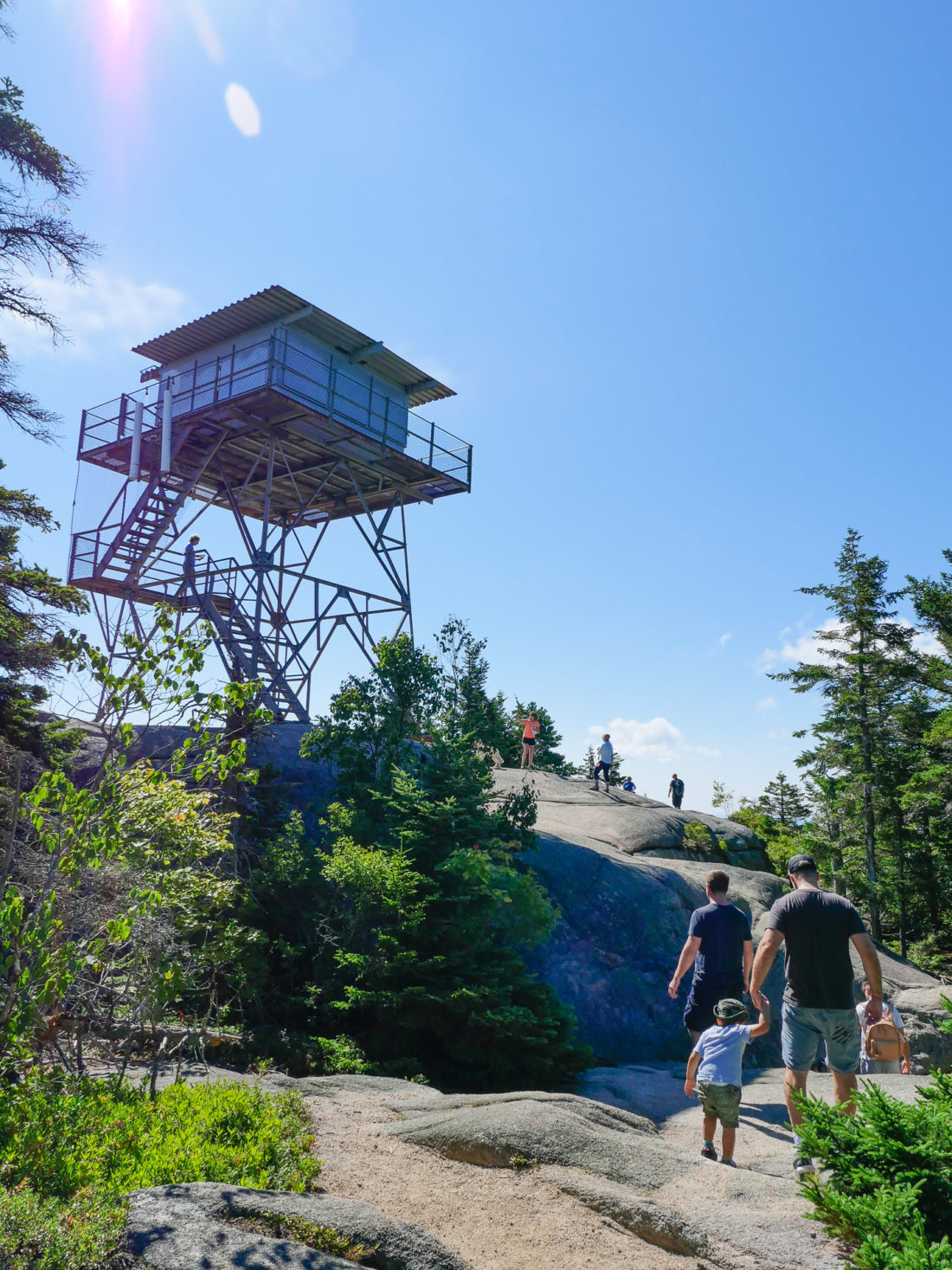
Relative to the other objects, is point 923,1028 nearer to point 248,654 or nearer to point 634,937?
point 634,937

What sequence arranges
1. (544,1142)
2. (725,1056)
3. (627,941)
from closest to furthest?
(544,1142) → (725,1056) → (627,941)

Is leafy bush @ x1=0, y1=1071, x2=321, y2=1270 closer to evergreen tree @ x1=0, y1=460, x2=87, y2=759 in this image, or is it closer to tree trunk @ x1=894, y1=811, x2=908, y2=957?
evergreen tree @ x1=0, y1=460, x2=87, y2=759

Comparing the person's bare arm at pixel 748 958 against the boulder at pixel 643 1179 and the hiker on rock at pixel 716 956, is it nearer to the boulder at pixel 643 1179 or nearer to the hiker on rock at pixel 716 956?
the hiker on rock at pixel 716 956

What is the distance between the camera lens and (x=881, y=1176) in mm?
4457

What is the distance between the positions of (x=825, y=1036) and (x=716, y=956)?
1.23 metres

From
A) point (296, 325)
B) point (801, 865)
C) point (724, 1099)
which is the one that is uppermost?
point (296, 325)

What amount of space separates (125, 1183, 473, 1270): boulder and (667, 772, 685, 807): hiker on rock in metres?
25.1

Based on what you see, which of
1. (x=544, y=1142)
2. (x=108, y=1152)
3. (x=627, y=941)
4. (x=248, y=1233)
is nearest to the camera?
(x=248, y=1233)

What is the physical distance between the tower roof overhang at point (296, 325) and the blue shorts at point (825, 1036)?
57.5 feet

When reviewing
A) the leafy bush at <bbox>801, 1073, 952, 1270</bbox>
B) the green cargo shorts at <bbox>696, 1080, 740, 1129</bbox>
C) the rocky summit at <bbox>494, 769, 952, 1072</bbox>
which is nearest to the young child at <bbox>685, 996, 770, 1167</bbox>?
the green cargo shorts at <bbox>696, 1080, 740, 1129</bbox>

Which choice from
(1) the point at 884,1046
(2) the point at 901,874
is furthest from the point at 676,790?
(1) the point at 884,1046

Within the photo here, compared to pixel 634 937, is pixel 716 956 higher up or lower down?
higher up

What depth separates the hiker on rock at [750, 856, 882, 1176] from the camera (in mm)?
6262

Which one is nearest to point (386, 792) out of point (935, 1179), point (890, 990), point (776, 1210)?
point (776, 1210)
